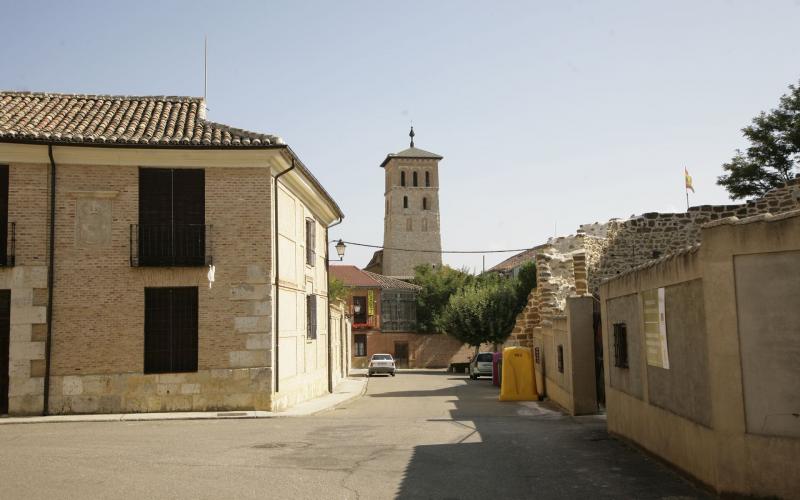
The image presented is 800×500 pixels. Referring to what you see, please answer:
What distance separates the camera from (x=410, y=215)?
82688 millimetres

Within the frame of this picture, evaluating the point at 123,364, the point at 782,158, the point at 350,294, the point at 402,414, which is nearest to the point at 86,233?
the point at 123,364

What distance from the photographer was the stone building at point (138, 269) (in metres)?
15.9

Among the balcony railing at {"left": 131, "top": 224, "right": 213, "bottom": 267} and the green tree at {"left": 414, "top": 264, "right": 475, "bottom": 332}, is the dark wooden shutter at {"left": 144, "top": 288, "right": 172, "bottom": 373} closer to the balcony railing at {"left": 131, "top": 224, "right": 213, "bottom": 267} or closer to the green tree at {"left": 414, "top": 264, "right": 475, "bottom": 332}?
the balcony railing at {"left": 131, "top": 224, "right": 213, "bottom": 267}

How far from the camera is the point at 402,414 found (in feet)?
54.3

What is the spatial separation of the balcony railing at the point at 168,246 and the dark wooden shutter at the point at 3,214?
2585 mm

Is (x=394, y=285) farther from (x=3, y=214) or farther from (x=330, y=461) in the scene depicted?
(x=330, y=461)

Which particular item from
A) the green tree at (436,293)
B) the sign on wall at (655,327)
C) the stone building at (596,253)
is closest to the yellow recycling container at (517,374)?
the stone building at (596,253)

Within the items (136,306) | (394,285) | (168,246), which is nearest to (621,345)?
(168,246)

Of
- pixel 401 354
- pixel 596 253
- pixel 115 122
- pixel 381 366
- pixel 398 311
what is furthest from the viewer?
pixel 398 311

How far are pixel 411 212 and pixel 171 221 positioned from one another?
66749 millimetres

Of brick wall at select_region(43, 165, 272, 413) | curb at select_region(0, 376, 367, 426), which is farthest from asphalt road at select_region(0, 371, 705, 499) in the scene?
brick wall at select_region(43, 165, 272, 413)

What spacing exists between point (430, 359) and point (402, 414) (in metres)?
41.8

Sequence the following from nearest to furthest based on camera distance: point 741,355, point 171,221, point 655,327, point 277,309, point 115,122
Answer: point 741,355, point 655,327, point 171,221, point 277,309, point 115,122

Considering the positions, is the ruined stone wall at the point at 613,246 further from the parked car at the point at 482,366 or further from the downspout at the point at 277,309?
the parked car at the point at 482,366
